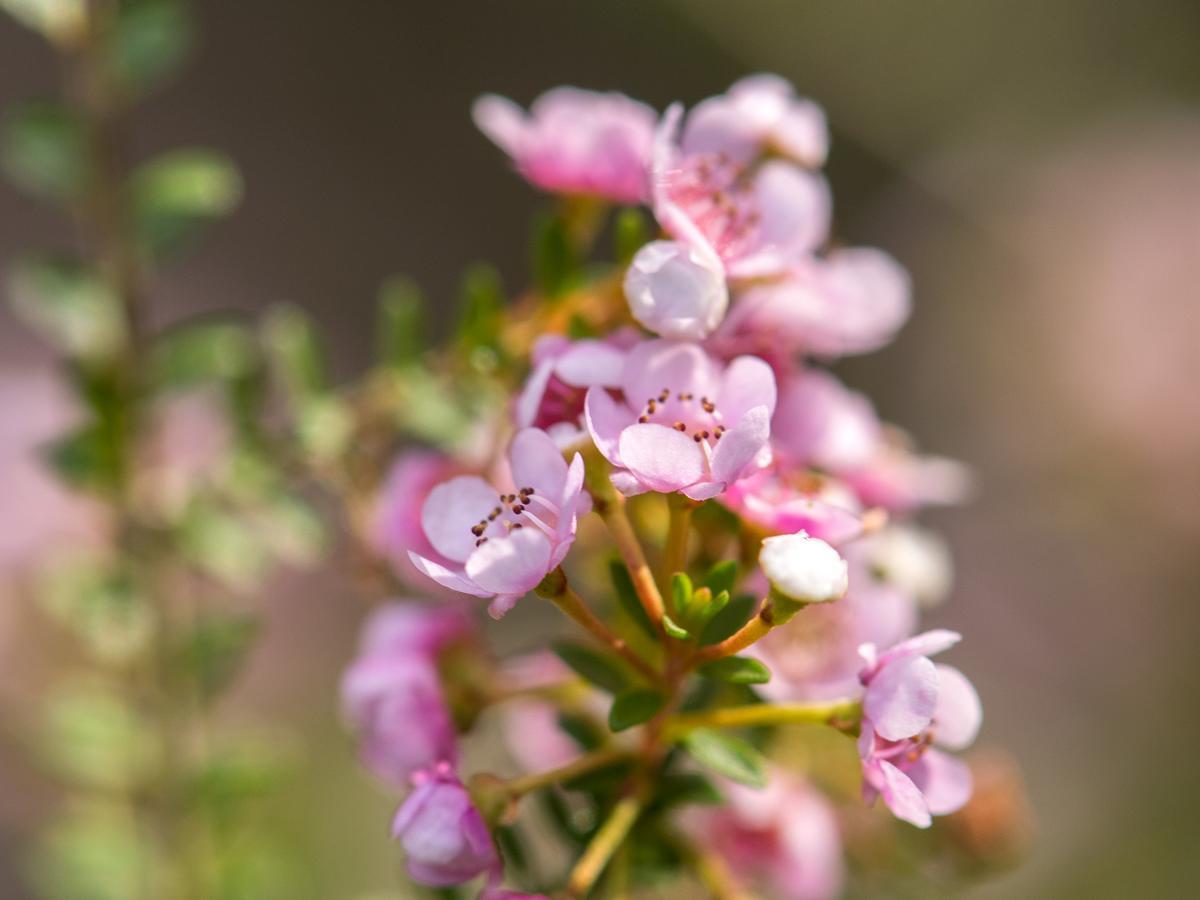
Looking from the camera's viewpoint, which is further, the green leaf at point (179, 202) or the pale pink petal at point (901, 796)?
the green leaf at point (179, 202)

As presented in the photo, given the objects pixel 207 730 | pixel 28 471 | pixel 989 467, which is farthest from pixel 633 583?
pixel 989 467

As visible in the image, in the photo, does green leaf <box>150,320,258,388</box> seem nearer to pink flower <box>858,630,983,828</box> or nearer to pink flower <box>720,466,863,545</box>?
pink flower <box>720,466,863,545</box>

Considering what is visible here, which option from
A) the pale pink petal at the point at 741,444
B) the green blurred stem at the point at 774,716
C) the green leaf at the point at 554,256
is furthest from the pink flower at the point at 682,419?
the green leaf at the point at 554,256

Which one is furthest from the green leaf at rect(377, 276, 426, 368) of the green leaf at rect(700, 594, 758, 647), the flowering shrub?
the green leaf at rect(700, 594, 758, 647)

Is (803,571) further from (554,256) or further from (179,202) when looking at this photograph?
(179,202)

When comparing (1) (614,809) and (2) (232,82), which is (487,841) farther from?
(2) (232,82)

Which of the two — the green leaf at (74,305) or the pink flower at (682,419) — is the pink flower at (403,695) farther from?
the green leaf at (74,305)

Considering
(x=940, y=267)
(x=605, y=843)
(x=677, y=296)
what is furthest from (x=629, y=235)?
(x=940, y=267)
